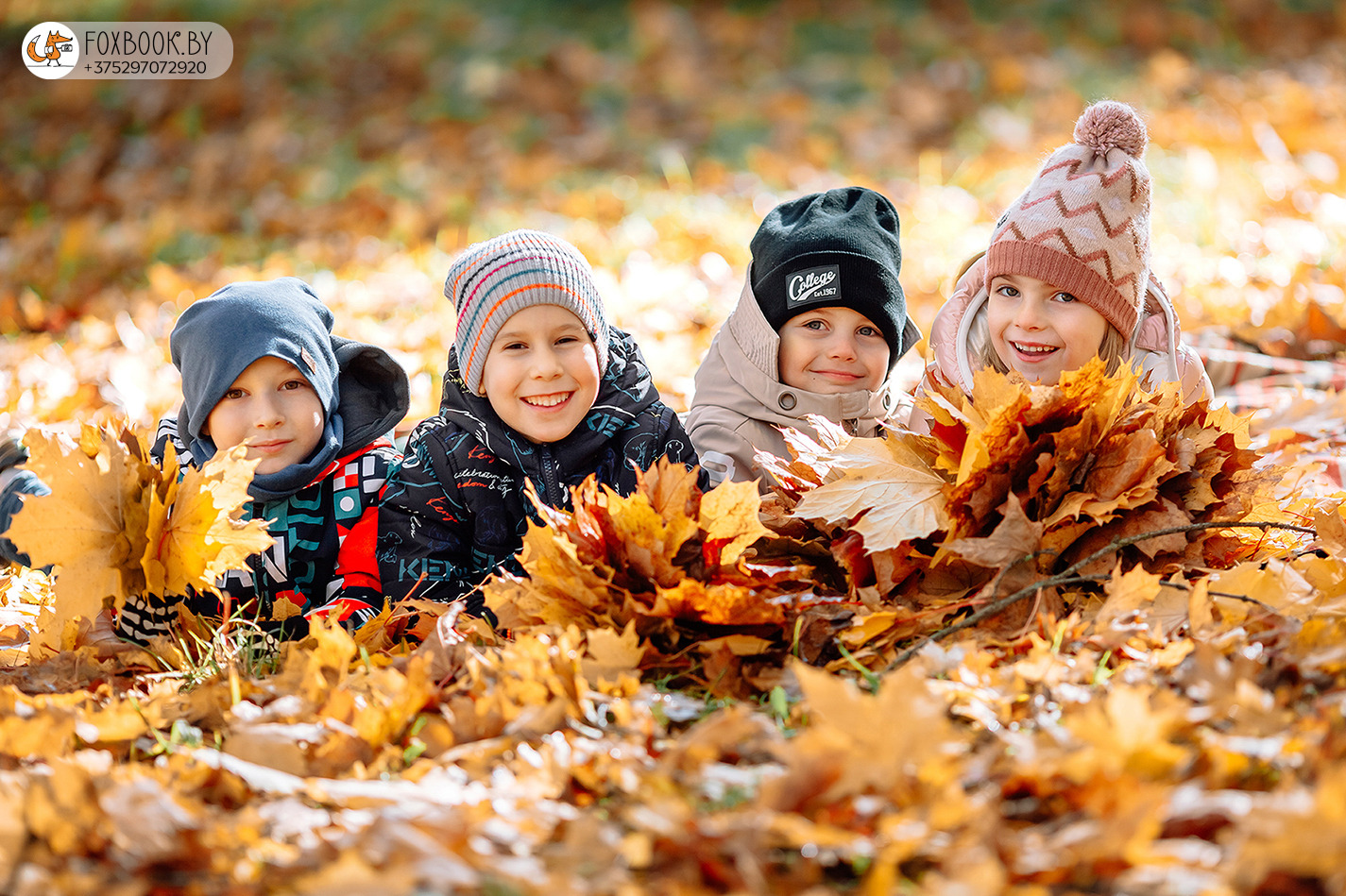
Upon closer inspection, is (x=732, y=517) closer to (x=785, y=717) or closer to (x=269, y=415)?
(x=785, y=717)

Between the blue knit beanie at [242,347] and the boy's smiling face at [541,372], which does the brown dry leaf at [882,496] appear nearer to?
the boy's smiling face at [541,372]

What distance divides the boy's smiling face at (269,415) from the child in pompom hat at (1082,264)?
1549 mm

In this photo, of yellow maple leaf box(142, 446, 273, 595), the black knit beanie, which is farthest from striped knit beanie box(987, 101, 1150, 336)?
yellow maple leaf box(142, 446, 273, 595)

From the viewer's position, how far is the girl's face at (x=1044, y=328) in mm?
2801

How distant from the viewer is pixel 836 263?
116 inches

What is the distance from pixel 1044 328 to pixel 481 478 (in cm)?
147

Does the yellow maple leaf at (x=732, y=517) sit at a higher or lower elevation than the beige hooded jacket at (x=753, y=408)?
lower

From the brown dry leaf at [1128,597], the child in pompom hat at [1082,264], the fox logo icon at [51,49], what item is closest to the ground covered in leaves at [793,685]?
the brown dry leaf at [1128,597]

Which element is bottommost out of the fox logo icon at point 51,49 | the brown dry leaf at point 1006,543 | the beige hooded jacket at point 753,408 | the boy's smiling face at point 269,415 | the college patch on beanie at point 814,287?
the brown dry leaf at point 1006,543

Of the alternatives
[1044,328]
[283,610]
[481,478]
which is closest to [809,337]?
[1044,328]

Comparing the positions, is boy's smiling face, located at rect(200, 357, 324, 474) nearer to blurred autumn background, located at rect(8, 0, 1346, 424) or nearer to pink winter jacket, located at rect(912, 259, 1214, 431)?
blurred autumn background, located at rect(8, 0, 1346, 424)

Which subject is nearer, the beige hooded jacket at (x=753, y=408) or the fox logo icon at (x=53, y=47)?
the beige hooded jacket at (x=753, y=408)

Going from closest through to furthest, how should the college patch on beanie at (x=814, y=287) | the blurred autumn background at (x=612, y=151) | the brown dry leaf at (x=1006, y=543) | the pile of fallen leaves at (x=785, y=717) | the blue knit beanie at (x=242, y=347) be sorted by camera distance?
the pile of fallen leaves at (x=785, y=717)
the brown dry leaf at (x=1006, y=543)
the blue knit beanie at (x=242, y=347)
the college patch on beanie at (x=814, y=287)
the blurred autumn background at (x=612, y=151)

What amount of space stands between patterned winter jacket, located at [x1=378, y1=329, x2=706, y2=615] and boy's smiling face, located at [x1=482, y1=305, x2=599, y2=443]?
0.23ft
